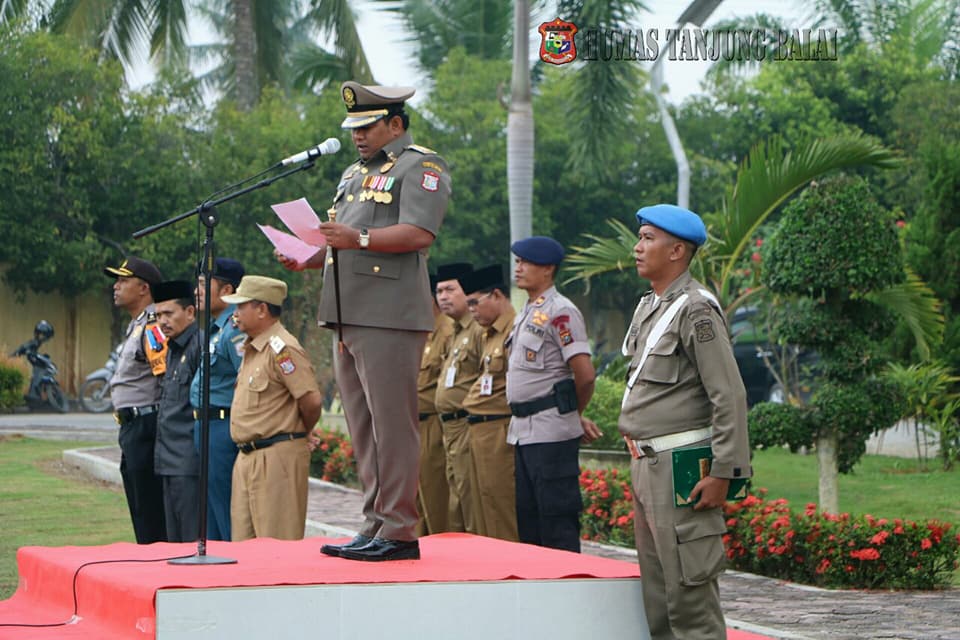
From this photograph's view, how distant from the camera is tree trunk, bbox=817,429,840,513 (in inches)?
389

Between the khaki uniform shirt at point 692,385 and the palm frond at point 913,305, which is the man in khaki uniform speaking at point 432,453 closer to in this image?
the palm frond at point 913,305

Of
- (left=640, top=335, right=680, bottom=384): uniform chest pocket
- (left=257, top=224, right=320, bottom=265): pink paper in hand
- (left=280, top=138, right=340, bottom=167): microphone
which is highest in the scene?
(left=280, top=138, right=340, bottom=167): microphone

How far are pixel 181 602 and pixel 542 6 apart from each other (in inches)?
463

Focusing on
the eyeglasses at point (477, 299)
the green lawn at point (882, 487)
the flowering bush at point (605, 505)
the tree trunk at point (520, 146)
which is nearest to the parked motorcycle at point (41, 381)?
the tree trunk at point (520, 146)

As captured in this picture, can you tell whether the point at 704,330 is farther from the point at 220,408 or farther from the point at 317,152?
the point at 220,408

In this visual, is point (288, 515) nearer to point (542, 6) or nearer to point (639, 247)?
point (639, 247)

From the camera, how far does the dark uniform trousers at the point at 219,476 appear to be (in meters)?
7.93

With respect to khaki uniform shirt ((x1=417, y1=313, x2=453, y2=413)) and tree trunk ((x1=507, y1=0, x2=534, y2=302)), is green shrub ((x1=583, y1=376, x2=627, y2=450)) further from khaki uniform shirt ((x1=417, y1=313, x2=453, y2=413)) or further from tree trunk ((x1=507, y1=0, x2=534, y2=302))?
khaki uniform shirt ((x1=417, y1=313, x2=453, y2=413))

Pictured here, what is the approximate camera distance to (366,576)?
5059 millimetres

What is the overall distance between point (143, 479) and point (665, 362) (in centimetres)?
445

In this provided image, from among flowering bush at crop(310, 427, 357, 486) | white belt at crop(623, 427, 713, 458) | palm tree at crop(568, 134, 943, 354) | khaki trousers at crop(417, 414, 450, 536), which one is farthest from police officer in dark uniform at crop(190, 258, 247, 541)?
flowering bush at crop(310, 427, 357, 486)

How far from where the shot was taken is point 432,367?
958cm

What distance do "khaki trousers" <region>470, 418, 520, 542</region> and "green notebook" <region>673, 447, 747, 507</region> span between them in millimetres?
3423

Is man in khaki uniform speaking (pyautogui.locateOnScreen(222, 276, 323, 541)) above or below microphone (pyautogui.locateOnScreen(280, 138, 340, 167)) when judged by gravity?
below
